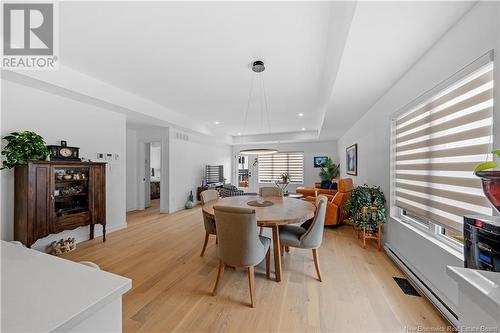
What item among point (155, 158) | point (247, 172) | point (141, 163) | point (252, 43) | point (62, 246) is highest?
point (252, 43)

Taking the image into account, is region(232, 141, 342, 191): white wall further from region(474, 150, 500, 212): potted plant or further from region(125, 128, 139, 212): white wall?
region(474, 150, 500, 212): potted plant

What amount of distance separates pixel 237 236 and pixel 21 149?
2.82 metres

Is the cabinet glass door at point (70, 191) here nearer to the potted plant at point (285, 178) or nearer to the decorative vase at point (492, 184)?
the decorative vase at point (492, 184)

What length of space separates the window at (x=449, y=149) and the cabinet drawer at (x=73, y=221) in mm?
4437

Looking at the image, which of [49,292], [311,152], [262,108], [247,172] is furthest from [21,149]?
[311,152]

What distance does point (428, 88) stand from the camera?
1.86m

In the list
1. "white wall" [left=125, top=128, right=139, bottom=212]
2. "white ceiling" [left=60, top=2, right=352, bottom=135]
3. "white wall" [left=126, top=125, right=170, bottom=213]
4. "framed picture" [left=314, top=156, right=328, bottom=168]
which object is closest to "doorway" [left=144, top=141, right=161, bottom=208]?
"white wall" [left=126, top=125, right=170, bottom=213]

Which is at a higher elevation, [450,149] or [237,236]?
[450,149]

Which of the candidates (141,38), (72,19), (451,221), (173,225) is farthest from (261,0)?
(173,225)

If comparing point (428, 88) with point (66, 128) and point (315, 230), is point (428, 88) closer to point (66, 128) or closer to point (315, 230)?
point (315, 230)

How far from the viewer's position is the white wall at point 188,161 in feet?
17.5

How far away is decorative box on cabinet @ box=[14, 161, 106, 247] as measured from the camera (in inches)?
93.7

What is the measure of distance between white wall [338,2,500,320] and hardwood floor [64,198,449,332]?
0.29 meters

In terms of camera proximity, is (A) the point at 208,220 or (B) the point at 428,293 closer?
(B) the point at 428,293
